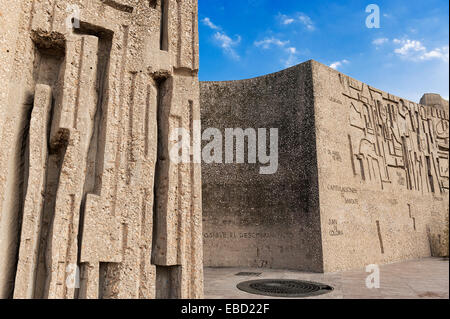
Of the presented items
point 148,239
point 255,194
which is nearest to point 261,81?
point 255,194

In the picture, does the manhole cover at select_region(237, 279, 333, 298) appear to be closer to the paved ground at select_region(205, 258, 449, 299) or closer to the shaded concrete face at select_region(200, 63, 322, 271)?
the paved ground at select_region(205, 258, 449, 299)

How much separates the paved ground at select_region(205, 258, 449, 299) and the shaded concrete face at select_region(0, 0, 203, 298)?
226 cm

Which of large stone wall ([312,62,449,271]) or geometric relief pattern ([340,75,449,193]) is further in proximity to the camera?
geometric relief pattern ([340,75,449,193])

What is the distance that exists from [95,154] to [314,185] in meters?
5.18

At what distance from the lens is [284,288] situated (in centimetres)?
469

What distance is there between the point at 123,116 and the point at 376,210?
7177mm

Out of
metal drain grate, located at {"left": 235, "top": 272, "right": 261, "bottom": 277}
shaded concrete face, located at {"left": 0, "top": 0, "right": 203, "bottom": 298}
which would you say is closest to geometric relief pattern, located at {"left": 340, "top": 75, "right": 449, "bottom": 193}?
metal drain grate, located at {"left": 235, "top": 272, "right": 261, "bottom": 277}

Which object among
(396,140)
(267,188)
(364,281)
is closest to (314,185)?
(267,188)

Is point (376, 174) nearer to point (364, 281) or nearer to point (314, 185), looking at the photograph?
point (314, 185)

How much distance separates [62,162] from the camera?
6.49ft

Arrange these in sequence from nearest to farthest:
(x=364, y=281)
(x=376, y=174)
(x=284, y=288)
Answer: (x=284, y=288) → (x=364, y=281) → (x=376, y=174)

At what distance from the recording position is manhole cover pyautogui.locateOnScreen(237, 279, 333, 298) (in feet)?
14.1

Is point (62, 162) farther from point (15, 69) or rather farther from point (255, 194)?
point (255, 194)

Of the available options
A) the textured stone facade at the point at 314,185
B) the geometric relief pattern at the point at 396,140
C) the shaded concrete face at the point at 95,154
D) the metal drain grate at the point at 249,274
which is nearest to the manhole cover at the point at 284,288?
the metal drain grate at the point at 249,274
